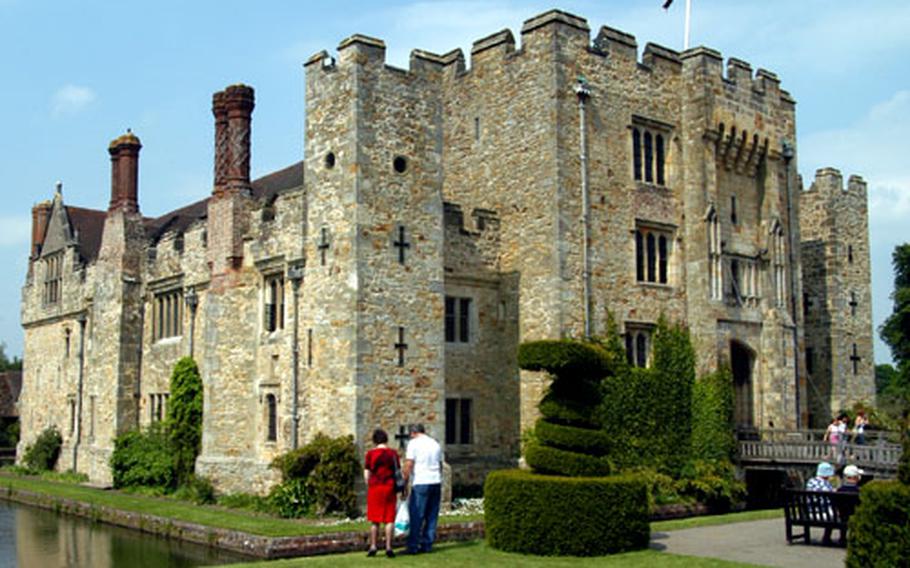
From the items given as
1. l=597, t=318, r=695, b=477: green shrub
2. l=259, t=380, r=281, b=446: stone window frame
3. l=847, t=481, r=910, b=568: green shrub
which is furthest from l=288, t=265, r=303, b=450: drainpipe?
l=847, t=481, r=910, b=568: green shrub

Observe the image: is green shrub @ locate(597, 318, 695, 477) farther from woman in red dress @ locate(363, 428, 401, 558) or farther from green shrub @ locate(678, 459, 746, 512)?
woman in red dress @ locate(363, 428, 401, 558)

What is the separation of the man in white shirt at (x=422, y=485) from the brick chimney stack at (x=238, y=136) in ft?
44.7

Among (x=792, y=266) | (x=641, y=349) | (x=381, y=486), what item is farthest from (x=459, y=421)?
(x=792, y=266)

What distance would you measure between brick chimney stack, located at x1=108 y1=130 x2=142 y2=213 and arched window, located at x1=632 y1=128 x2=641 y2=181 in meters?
15.2

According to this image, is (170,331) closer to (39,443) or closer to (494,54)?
(39,443)

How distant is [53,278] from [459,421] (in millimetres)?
20778

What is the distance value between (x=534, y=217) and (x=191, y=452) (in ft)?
36.0

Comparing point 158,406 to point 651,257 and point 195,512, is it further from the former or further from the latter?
point 651,257

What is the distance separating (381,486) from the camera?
13820 mm

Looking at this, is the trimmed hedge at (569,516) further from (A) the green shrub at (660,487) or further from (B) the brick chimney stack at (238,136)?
(B) the brick chimney stack at (238,136)

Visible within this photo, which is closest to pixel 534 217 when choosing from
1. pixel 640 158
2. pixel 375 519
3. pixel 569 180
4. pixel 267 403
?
pixel 569 180

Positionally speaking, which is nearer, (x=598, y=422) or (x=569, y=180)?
(x=598, y=422)

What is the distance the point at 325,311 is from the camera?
2150cm

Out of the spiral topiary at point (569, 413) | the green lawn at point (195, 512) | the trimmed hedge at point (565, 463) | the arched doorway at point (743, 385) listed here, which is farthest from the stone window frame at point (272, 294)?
the arched doorway at point (743, 385)
